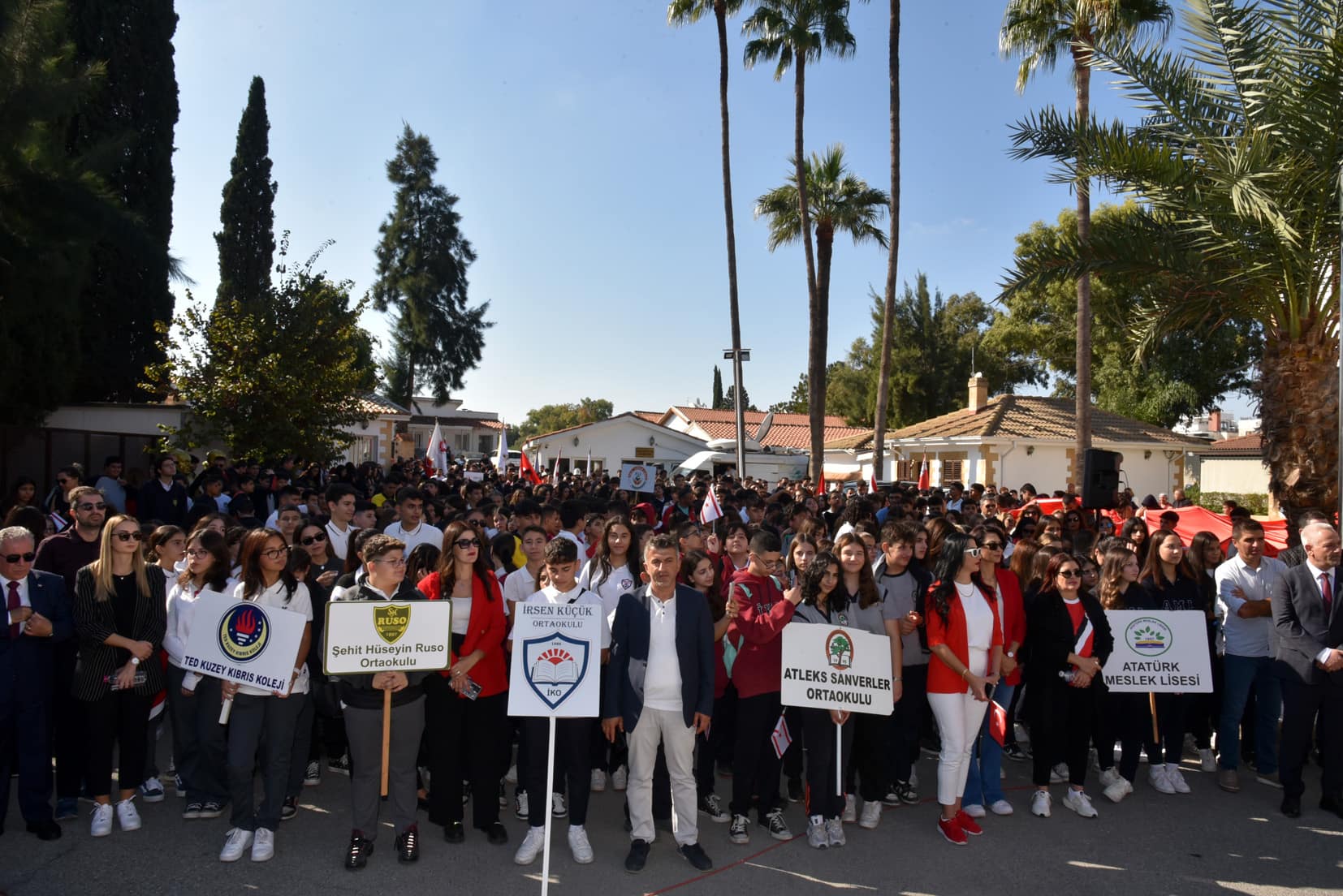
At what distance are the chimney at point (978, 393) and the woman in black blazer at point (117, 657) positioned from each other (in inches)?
1276

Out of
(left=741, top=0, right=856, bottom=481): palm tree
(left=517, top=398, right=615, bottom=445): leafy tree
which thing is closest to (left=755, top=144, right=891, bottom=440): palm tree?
(left=741, top=0, right=856, bottom=481): palm tree

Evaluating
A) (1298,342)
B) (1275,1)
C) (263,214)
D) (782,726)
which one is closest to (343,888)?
(782,726)

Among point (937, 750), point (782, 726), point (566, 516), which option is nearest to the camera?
point (782, 726)

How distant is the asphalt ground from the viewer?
4973mm

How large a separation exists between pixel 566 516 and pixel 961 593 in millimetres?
3957

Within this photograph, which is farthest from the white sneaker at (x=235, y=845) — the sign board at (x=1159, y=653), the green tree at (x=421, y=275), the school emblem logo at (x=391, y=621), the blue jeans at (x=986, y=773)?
the green tree at (x=421, y=275)

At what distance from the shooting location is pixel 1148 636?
6.53 meters

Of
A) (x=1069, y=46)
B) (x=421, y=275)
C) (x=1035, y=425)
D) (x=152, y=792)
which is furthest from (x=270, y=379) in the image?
(x=421, y=275)

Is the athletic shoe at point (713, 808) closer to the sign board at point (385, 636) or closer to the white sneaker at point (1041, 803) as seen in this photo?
the white sneaker at point (1041, 803)

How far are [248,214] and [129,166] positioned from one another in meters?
9.11

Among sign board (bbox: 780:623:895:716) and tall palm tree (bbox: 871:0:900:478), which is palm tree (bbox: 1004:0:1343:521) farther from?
tall palm tree (bbox: 871:0:900:478)

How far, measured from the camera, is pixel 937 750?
756 centimetres

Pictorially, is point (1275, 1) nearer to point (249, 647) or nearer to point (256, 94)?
point (249, 647)

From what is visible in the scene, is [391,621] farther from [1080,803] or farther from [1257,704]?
[1257,704]
